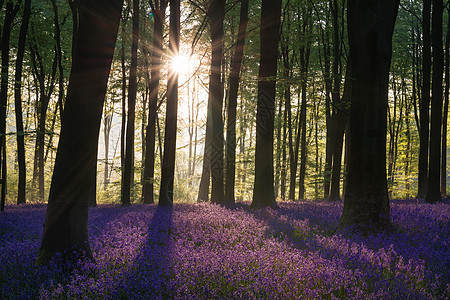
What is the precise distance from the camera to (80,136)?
4758 mm

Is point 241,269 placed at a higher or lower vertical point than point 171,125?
lower

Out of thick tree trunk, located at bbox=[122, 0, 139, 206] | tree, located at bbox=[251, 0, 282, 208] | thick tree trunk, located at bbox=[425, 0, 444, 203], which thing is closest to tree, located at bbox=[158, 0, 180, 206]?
thick tree trunk, located at bbox=[122, 0, 139, 206]

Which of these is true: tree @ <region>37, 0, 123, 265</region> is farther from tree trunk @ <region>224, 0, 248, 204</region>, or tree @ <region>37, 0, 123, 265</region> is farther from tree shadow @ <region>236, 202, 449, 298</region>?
tree trunk @ <region>224, 0, 248, 204</region>

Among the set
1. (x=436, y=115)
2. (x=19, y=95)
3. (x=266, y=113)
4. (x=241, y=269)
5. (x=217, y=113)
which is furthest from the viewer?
(x=19, y=95)

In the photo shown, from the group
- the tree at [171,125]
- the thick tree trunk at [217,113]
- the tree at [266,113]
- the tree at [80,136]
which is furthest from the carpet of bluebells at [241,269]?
the thick tree trunk at [217,113]

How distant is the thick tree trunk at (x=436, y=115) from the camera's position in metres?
13.2

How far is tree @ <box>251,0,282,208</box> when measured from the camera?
11773 mm

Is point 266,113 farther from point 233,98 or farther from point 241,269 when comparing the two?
point 241,269

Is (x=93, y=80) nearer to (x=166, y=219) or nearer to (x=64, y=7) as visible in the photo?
(x=166, y=219)

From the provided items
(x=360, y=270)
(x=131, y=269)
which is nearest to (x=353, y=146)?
(x=360, y=270)

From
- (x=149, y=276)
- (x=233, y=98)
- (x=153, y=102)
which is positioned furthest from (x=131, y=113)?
(x=149, y=276)

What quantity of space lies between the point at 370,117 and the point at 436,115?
822 cm

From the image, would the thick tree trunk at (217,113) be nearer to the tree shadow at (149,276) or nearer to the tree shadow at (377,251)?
the tree shadow at (377,251)

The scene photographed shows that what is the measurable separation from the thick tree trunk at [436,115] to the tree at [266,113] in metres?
6.52
